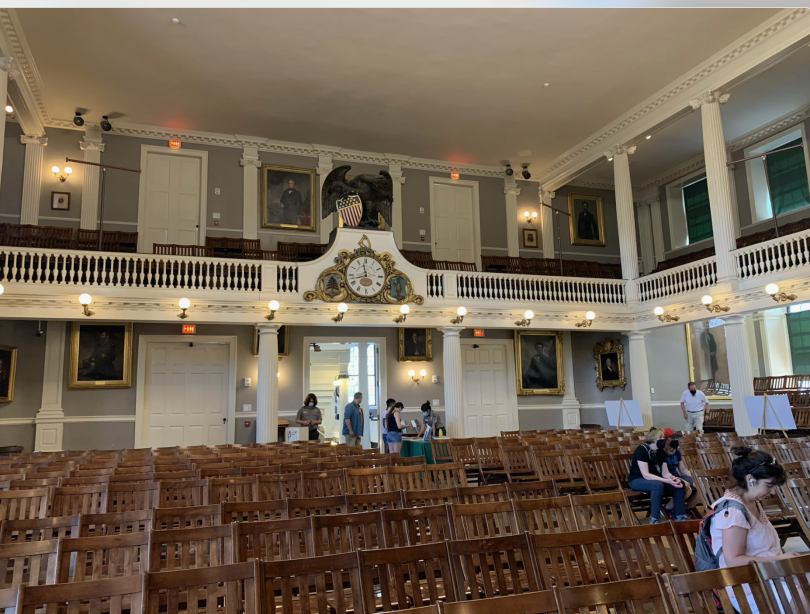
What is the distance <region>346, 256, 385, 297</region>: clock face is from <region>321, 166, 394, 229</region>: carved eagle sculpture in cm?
87

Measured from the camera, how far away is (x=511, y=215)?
739 inches

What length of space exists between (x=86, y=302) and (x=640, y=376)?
12.3 metres

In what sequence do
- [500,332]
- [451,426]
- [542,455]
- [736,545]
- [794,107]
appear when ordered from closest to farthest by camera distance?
[736,545] → [542,455] → [451,426] → [794,107] → [500,332]

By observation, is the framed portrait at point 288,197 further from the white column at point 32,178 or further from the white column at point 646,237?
the white column at point 646,237

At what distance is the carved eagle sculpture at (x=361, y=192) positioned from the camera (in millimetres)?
13891

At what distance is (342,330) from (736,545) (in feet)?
42.3

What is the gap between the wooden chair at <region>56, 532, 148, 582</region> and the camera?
121 inches

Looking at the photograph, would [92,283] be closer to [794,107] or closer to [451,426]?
[451,426]

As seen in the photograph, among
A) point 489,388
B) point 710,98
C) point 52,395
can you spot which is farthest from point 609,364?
point 52,395

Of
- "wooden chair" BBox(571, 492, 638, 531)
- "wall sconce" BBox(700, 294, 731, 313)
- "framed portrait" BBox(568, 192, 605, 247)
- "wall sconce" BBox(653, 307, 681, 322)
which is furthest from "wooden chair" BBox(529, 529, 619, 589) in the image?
"framed portrait" BBox(568, 192, 605, 247)

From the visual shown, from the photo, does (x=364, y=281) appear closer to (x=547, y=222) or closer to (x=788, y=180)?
(x=547, y=222)

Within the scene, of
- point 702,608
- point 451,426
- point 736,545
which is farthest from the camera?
point 451,426

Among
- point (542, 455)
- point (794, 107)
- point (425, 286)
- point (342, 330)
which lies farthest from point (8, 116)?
point (794, 107)

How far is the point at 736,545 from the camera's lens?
10.7 ft
